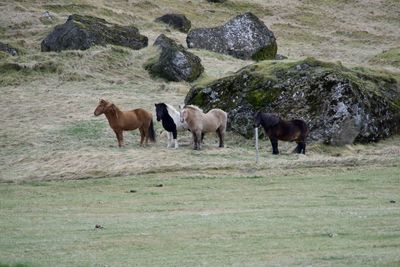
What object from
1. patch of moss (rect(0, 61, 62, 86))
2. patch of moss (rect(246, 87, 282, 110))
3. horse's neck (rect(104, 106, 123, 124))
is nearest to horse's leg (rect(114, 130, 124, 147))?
horse's neck (rect(104, 106, 123, 124))

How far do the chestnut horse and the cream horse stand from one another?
4.53ft

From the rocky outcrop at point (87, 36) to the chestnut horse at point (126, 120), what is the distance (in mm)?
13731

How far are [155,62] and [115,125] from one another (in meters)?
11.7

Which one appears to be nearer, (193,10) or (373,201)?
(373,201)

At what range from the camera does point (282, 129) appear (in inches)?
1009

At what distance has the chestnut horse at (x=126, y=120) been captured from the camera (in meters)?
26.6

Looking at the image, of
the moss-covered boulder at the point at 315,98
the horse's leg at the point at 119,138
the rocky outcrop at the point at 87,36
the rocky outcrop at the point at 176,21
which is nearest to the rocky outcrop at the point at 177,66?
the rocky outcrop at the point at 87,36

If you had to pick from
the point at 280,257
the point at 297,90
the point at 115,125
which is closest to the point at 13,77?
the point at 115,125

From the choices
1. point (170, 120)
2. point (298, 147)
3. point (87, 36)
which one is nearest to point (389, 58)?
point (87, 36)

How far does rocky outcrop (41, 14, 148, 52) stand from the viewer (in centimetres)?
4019

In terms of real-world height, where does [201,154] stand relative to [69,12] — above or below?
above

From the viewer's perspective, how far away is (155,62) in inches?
1492

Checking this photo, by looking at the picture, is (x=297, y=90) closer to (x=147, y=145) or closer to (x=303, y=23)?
(x=147, y=145)

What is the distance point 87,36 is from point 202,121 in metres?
15.6
